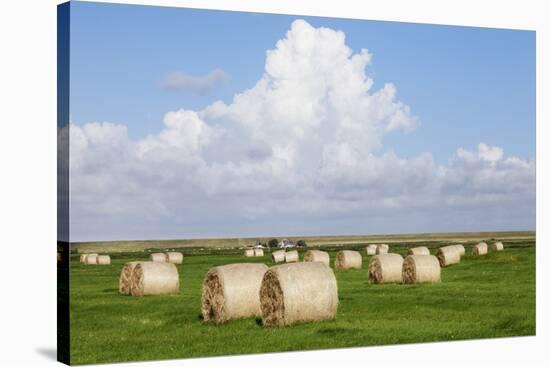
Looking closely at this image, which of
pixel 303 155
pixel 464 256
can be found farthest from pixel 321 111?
pixel 464 256

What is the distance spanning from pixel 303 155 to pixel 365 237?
2.40 m

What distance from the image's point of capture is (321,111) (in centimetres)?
2200

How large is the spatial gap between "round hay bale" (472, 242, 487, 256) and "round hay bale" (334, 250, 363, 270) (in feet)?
9.86

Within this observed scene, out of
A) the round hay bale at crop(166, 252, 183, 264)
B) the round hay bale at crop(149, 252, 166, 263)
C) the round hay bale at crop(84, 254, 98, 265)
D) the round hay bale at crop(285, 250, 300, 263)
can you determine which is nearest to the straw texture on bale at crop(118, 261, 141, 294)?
the round hay bale at crop(149, 252, 166, 263)

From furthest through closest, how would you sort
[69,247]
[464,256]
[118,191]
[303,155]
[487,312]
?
1. [464,256]
2. [487,312]
3. [303,155]
4. [118,191]
5. [69,247]

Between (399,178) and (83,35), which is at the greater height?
(83,35)

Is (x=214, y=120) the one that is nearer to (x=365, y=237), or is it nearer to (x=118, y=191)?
(x=118, y=191)

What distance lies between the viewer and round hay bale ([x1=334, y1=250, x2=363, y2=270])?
28591 millimetres

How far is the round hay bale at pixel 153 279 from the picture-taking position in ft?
82.6

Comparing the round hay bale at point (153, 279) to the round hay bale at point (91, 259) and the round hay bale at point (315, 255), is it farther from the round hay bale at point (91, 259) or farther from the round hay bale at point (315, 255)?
the round hay bale at point (91, 259)

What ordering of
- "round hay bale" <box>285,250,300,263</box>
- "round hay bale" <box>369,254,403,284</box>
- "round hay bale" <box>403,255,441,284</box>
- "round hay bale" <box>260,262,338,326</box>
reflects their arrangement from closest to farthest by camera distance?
"round hay bale" <box>260,262,338,326</box> < "round hay bale" <box>285,250,300,263</box> < "round hay bale" <box>403,255,441,284</box> < "round hay bale" <box>369,254,403,284</box>

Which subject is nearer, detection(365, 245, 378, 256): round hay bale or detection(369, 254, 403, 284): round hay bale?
detection(365, 245, 378, 256): round hay bale

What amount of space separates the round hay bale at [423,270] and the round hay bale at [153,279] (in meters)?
6.06

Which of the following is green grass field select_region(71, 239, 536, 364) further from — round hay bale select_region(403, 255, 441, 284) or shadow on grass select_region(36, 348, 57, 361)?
shadow on grass select_region(36, 348, 57, 361)
